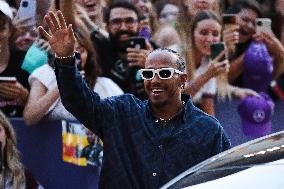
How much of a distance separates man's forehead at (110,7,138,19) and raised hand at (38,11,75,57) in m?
3.22

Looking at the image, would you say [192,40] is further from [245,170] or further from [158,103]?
[245,170]

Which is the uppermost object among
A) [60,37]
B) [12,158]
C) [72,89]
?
[60,37]

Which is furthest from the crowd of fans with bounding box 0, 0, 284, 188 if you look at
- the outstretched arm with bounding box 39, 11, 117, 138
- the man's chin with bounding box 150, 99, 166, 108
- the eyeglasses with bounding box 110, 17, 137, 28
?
the man's chin with bounding box 150, 99, 166, 108

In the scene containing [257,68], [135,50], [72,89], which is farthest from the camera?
[257,68]

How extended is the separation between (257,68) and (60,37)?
3.96 meters

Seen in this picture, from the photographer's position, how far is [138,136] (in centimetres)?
611

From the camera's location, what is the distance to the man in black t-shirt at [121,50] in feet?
30.0

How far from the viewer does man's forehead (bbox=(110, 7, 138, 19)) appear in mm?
9445

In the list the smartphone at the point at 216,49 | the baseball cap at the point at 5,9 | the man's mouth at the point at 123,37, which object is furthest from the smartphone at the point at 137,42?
the baseball cap at the point at 5,9

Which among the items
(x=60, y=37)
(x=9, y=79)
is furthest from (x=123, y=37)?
(x=60, y=37)

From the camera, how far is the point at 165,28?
32.6 ft

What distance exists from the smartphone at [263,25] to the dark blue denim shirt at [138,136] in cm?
371

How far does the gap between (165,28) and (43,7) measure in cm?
123

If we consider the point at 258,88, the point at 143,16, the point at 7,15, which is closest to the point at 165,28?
the point at 143,16
